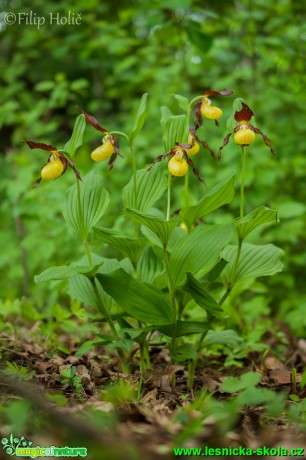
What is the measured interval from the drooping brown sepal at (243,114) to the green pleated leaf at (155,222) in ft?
1.20

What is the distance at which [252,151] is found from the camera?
2801mm

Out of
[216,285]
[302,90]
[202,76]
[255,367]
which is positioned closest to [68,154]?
[216,285]

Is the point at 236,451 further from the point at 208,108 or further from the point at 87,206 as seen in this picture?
the point at 208,108

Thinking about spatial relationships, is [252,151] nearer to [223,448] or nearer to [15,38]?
[223,448]

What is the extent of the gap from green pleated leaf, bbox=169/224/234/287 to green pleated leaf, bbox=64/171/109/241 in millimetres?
263

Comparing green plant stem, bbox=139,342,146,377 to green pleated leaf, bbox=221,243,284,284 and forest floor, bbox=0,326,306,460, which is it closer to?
forest floor, bbox=0,326,306,460

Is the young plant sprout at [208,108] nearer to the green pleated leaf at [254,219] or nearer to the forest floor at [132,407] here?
the green pleated leaf at [254,219]

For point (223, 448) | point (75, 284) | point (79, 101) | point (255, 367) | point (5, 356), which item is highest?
point (223, 448)

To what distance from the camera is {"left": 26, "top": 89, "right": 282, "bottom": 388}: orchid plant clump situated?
1.33m

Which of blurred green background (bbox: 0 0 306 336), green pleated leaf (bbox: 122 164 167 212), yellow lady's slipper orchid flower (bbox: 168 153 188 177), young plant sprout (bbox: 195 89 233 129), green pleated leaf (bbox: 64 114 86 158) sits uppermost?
young plant sprout (bbox: 195 89 233 129)

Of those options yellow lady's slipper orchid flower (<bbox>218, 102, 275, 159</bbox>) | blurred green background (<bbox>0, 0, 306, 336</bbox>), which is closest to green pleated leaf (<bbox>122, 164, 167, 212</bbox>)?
yellow lady's slipper orchid flower (<bbox>218, 102, 275, 159</bbox>)

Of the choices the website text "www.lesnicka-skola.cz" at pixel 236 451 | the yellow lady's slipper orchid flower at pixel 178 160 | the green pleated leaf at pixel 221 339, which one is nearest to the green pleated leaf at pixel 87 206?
the yellow lady's slipper orchid flower at pixel 178 160

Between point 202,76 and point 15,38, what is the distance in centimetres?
190

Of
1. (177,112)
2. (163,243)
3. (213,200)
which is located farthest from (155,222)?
(177,112)
